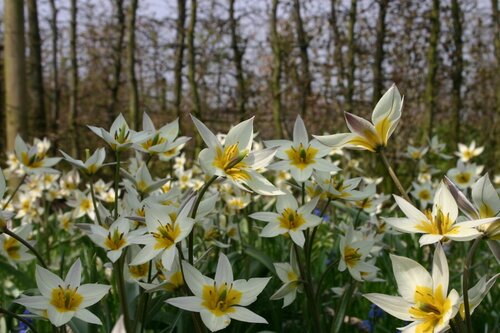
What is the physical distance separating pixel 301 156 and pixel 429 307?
634mm

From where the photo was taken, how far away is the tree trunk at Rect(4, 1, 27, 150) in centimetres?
596

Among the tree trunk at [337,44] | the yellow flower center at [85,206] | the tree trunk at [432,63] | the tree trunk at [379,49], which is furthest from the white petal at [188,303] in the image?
the tree trunk at [337,44]

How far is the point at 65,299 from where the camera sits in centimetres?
122

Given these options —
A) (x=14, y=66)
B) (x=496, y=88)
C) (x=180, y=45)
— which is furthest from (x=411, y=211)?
(x=180, y=45)

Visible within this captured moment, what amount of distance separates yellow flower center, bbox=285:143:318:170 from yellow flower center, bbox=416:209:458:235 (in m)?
0.45

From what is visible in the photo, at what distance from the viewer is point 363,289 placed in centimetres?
268

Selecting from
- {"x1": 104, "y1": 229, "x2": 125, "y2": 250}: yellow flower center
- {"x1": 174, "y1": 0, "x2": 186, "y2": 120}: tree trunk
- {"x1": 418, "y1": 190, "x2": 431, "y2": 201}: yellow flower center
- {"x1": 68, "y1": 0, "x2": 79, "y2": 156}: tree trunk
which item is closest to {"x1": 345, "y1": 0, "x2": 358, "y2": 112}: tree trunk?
{"x1": 174, "y1": 0, "x2": 186, "y2": 120}: tree trunk

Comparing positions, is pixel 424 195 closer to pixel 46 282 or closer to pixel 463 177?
pixel 463 177

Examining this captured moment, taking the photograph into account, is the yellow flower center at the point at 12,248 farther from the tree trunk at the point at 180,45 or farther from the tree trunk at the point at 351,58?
the tree trunk at the point at 180,45

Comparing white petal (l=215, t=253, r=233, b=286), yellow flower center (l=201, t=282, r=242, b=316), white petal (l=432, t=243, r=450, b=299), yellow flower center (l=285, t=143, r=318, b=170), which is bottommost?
yellow flower center (l=201, t=282, r=242, b=316)

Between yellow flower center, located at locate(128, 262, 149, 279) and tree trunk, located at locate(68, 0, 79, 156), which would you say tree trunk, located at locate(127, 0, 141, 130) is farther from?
yellow flower center, located at locate(128, 262, 149, 279)

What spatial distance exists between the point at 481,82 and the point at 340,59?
355 cm

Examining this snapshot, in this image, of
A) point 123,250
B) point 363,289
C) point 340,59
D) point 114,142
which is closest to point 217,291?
point 123,250

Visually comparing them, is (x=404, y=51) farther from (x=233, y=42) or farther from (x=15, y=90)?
(x=15, y=90)
